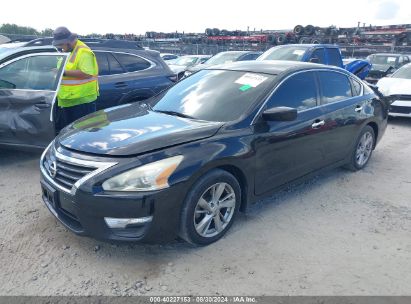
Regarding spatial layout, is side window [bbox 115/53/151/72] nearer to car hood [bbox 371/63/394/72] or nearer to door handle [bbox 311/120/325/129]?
door handle [bbox 311/120/325/129]

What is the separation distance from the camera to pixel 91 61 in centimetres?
494

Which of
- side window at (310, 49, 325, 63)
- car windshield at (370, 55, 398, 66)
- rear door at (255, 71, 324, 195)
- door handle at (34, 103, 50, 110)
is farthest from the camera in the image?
car windshield at (370, 55, 398, 66)

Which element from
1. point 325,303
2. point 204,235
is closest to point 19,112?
point 204,235

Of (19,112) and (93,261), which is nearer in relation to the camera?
(93,261)

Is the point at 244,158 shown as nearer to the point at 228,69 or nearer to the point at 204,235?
the point at 204,235

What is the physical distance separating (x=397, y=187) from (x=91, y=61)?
437 cm

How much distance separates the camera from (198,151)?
3023 mm

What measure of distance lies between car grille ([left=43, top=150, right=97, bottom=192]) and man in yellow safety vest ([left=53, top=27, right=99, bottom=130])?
1.91 metres

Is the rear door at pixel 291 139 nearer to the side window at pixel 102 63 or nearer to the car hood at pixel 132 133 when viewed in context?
the car hood at pixel 132 133

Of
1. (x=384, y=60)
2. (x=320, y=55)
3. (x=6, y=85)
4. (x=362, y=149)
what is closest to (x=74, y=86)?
(x=6, y=85)

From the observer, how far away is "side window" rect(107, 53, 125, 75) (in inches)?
239

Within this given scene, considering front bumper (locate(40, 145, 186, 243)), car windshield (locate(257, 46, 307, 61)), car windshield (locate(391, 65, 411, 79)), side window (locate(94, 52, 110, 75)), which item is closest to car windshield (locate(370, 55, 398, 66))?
car windshield (locate(391, 65, 411, 79))

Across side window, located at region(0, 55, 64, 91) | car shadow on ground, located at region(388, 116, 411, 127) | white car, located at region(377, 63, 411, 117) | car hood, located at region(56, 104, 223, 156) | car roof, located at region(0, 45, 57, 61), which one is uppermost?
car roof, located at region(0, 45, 57, 61)

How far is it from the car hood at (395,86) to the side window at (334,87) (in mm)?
4276
